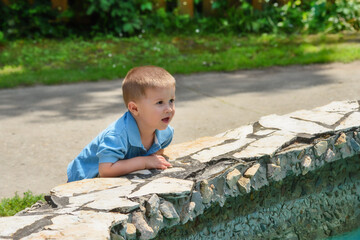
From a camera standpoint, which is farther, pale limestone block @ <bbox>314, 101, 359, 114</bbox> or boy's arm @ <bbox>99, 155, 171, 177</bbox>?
pale limestone block @ <bbox>314, 101, 359, 114</bbox>

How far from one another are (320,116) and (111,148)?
1453 millimetres

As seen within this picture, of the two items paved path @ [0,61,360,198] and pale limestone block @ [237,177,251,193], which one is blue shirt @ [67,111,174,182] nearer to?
pale limestone block @ [237,177,251,193]

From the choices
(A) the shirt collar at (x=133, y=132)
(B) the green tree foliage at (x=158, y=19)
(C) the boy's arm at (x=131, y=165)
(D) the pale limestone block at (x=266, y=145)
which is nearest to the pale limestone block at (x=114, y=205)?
(C) the boy's arm at (x=131, y=165)

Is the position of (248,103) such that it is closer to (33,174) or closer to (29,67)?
(33,174)

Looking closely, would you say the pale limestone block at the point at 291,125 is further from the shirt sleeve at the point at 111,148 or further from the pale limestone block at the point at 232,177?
the shirt sleeve at the point at 111,148

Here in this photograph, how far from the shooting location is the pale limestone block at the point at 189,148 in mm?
3009

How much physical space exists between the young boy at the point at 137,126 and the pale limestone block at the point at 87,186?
0.12 metres

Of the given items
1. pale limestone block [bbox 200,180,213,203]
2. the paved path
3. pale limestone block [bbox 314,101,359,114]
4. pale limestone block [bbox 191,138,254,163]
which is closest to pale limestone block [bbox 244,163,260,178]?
pale limestone block [bbox 191,138,254,163]

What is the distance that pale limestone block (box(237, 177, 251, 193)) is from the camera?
2.74 m

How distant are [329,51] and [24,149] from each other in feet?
14.2

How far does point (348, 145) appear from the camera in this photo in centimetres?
323

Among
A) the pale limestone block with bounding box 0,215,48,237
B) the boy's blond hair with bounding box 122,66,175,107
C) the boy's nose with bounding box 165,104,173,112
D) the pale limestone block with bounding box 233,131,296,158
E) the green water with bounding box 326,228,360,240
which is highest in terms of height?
the boy's blond hair with bounding box 122,66,175,107

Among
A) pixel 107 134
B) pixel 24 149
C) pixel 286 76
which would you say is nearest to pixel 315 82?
pixel 286 76

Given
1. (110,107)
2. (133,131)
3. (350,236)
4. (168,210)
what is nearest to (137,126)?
A: (133,131)
